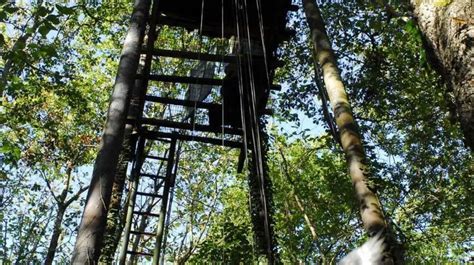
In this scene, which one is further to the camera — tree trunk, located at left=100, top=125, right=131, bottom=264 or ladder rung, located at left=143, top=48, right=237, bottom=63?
tree trunk, located at left=100, top=125, right=131, bottom=264

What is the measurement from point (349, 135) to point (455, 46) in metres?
2.15

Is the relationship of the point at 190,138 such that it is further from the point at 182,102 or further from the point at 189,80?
the point at 189,80

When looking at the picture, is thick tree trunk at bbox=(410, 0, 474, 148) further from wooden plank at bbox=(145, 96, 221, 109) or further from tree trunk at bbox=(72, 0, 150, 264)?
wooden plank at bbox=(145, 96, 221, 109)

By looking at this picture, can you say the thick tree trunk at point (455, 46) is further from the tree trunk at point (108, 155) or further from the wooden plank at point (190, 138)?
the wooden plank at point (190, 138)

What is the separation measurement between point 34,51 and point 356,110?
686 centimetres

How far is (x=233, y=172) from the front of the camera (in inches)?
661

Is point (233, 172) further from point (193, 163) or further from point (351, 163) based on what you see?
point (351, 163)

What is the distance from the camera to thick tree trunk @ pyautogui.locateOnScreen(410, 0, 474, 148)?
1.86m

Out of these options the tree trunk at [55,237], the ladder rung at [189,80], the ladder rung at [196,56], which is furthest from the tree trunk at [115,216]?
the tree trunk at [55,237]

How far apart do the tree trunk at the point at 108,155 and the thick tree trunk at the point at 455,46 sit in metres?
3.23

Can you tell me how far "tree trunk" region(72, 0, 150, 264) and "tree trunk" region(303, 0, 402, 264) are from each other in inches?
81.9

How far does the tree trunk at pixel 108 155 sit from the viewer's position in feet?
13.7

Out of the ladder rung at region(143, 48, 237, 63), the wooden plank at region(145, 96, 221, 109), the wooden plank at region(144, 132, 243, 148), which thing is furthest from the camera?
the wooden plank at region(144, 132, 243, 148)

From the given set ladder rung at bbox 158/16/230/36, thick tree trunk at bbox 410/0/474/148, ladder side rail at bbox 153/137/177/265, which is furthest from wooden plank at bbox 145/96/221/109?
thick tree trunk at bbox 410/0/474/148
